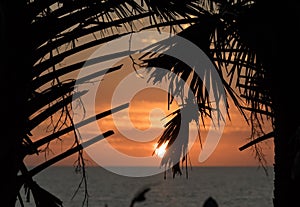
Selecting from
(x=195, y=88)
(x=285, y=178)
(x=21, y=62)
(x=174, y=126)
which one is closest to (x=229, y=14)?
(x=285, y=178)

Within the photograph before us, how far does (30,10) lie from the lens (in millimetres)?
1549

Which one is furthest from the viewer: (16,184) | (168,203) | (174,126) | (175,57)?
(168,203)

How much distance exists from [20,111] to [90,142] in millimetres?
277

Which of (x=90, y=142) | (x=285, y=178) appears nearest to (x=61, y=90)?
(x=90, y=142)

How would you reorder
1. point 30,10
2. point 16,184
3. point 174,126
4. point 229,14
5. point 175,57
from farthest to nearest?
1. point 174,126
2. point 175,57
3. point 229,14
4. point 30,10
5. point 16,184

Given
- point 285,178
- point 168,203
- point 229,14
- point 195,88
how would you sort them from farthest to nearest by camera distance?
point 168,203, point 195,88, point 285,178, point 229,14

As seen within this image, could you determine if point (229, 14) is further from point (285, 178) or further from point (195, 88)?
point (195, 88)

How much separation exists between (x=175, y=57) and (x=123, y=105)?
480 cm

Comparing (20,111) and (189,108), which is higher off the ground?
(189,108)

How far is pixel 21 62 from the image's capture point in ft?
4.68

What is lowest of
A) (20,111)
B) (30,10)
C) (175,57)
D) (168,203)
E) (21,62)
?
(168,203)

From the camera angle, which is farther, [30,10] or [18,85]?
[30,10]

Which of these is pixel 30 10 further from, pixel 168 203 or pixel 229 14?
pixel 168 203

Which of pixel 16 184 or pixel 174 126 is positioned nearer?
pixel 16 184
